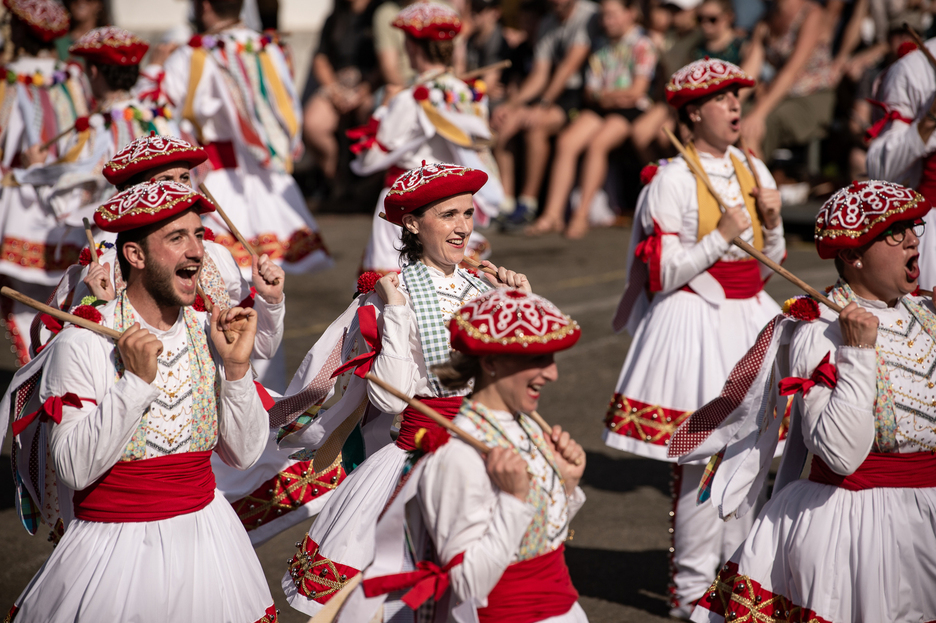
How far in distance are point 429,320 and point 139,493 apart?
3.75ft

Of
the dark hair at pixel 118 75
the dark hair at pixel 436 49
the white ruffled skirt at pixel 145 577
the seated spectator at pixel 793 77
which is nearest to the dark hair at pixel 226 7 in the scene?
the dark hair at pixel 436 49

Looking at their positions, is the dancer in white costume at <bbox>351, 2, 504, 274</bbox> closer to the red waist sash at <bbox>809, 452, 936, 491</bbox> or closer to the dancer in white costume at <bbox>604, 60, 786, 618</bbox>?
the dancer in white costume at <bbox>604, 60, 786, 618</bbox>

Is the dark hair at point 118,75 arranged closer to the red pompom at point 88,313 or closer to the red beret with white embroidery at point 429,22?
the red beret with white embroidery at point 429,22

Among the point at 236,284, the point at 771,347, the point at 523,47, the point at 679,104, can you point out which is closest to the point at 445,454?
the point at 771,347

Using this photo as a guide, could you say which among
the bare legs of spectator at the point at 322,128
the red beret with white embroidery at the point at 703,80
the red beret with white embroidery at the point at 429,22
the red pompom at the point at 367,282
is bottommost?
the bare legs of spectator at the point at 322,128

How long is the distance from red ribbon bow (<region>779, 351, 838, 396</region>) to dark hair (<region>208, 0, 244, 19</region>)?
4.97 m

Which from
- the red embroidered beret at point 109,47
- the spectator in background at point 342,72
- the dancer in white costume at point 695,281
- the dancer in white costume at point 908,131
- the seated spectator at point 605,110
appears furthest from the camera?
the spectator in background at point 342,72

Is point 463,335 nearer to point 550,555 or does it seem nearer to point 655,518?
point 550,555

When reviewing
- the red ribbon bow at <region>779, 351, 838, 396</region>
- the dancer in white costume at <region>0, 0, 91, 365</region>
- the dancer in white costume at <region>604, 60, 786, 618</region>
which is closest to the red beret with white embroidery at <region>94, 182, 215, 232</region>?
the red ribbon bow at <region>779, 351, 838, 396</region>

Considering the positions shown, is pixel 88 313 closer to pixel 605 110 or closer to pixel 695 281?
pixel 695 281

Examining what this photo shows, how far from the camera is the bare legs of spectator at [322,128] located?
1348 cm

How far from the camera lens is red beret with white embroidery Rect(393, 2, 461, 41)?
277 inches

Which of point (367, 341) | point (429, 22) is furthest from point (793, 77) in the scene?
point (367, 341)

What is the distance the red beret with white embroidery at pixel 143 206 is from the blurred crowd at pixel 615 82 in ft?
27.2
